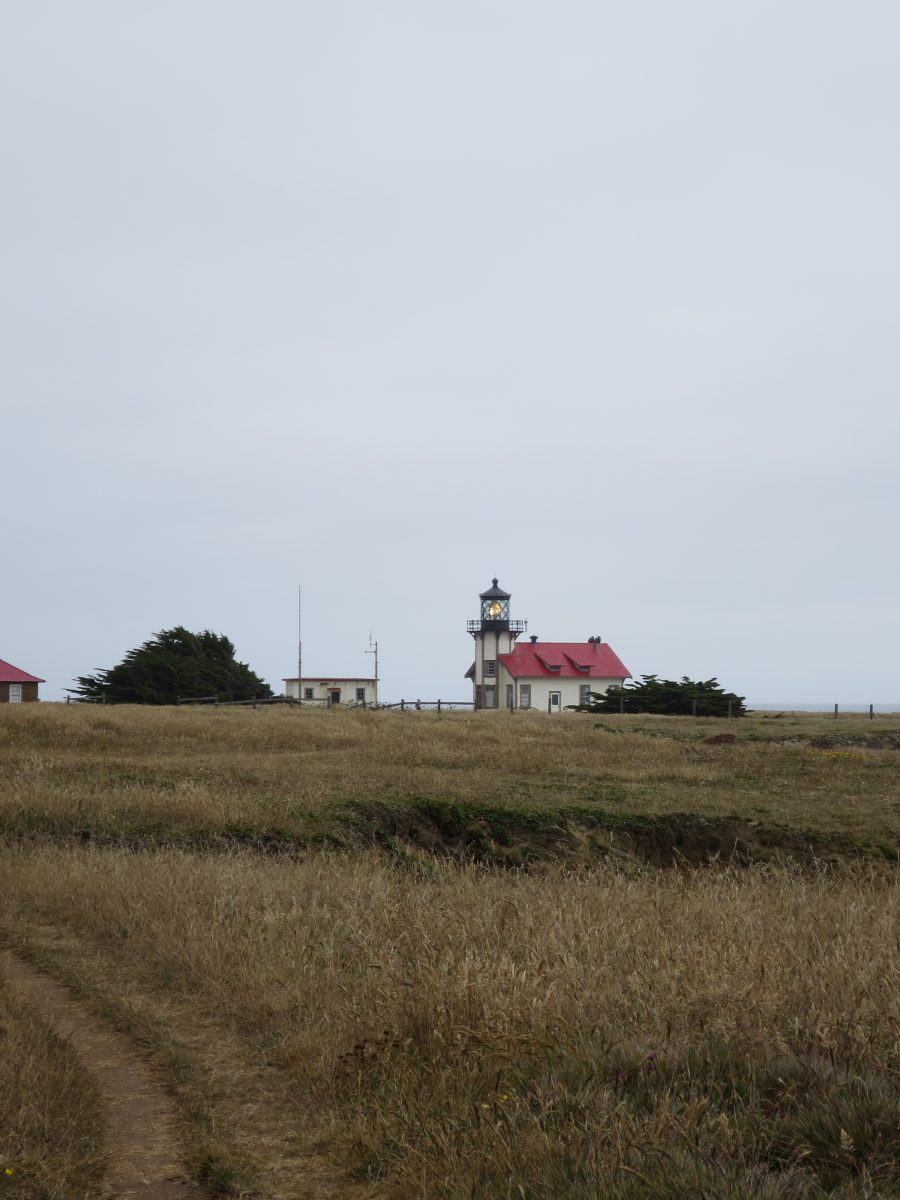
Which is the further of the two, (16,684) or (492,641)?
(492,641)

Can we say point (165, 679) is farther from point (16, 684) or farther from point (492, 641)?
point (492, 641)

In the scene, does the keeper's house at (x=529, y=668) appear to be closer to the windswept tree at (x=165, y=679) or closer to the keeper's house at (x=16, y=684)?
the windswept tree at (x=165, y=679)

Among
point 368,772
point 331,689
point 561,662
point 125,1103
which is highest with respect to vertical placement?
point 561,662

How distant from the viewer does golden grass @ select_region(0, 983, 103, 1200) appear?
A: 182 inches

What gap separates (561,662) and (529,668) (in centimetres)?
290

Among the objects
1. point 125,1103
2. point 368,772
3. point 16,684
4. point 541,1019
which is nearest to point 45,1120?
point 125,1103

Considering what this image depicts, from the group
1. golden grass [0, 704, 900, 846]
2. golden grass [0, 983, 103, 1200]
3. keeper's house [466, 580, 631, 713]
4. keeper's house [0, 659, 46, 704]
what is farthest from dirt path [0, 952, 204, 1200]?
keeper's house [466, 580, 631, 713]

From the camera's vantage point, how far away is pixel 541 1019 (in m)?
→ 5.80

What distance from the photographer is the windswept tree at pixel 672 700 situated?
6756 cm

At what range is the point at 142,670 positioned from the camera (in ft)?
232

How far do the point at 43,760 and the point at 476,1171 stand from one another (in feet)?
62.6

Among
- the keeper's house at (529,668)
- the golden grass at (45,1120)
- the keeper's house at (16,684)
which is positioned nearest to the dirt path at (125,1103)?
the golden grass at (45,1120)

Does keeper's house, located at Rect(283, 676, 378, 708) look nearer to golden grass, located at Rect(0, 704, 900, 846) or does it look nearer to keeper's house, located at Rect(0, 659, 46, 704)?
keeper's house, located at Rect(0, 659, 46, 704)

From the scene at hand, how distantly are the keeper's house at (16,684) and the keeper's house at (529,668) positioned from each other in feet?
109
